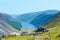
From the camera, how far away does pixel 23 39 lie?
1633 inches

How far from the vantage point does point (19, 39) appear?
40.8 m

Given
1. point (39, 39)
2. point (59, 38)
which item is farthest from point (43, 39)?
point (59, 38)

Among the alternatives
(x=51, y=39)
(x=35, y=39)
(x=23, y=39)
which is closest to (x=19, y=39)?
(x=23, y=39)

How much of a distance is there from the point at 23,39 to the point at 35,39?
459 centimetres

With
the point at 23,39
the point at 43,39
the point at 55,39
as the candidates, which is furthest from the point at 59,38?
the point at 23,39

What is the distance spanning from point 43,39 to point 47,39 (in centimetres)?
105

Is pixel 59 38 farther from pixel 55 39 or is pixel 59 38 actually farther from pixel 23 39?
pixel 23 39

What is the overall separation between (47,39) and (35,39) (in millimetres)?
2437

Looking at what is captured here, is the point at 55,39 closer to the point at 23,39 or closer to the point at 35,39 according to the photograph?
the point at 35,39

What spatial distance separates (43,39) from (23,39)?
5.34 metres

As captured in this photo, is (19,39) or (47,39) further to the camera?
(19,39)

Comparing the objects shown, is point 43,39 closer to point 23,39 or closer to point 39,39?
point 39,39

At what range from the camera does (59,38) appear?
1464 inches

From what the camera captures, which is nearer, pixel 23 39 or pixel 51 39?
pixel 51 39
